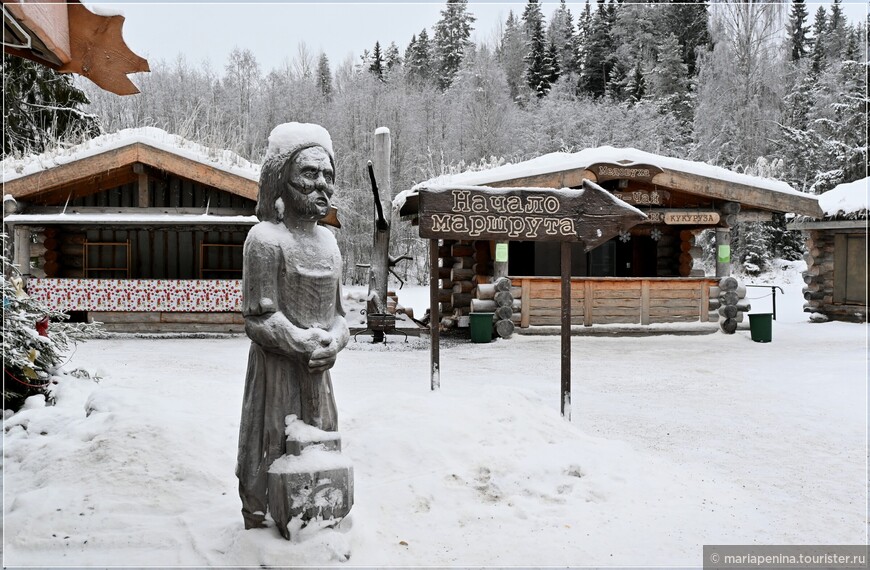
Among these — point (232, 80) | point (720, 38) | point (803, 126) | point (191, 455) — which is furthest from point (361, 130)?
point (191, 455)

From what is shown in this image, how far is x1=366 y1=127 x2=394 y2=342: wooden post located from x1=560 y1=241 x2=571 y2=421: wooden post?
22.9ft

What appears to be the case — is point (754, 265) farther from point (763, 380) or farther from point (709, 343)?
point (763, 380)

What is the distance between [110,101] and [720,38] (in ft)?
104

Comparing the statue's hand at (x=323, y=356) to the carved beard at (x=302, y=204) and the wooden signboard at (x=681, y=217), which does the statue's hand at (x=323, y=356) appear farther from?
the wooden signboard at (x=681, y=217)

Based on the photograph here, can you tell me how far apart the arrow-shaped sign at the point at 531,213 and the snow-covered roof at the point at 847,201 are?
1220 cm

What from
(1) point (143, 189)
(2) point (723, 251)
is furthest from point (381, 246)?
(2) point (723, 251)

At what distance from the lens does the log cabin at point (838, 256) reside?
1769 centimetres

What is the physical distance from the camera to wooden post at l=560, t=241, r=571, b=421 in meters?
7.31

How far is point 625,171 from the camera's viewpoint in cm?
1405

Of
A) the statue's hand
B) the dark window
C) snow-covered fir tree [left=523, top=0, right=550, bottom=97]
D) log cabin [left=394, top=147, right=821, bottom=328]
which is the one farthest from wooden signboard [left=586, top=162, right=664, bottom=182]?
snow-covered fir tree [left=523, top=0, right=550, bottom=97]

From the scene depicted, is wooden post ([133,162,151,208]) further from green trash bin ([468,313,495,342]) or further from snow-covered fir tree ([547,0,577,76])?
snow-covered fir tree ([547,0,577,76])

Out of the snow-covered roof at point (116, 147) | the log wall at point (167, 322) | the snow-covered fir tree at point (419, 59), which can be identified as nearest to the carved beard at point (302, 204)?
the snow-covered roof at point (116, 147)

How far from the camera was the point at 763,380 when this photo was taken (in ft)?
34.0

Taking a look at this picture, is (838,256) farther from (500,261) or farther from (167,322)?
(167,322)
